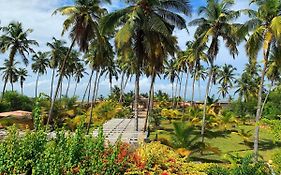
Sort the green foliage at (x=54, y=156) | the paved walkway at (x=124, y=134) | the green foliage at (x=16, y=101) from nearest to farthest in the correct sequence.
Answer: the green foliage at (x=54, y=156), the paved walkway at (x=124, y=134), the green foliage at (x=16, y=101)

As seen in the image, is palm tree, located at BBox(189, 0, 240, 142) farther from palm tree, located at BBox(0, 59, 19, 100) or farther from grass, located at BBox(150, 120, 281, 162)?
palm tree, located at BBox(0, 59, 19, 100)

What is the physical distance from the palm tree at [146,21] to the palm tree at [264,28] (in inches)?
156

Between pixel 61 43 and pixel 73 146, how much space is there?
42263 millimetres

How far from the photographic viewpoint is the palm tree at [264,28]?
17.4 meters

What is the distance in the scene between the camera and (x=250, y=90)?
198 feet

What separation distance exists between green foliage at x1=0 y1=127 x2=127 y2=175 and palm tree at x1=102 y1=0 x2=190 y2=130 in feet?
42.2

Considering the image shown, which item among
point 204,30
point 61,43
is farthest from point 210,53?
point 61,43

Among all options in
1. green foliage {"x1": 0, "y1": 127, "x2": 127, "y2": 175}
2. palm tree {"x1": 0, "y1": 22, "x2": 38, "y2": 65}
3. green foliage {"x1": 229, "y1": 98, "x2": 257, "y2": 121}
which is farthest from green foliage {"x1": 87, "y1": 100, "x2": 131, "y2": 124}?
green foliage {"x1": 0, "y1": 127, "x2": 127, "y2": 175}

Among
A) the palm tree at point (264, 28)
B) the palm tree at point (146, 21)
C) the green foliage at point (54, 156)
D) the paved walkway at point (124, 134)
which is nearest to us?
the green foliage at point (54, 156)

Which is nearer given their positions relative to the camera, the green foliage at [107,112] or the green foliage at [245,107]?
the green foliage at [107,112]

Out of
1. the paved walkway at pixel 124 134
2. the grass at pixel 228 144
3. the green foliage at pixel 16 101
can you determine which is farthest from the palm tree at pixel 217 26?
the green foliage at pixel 16 101

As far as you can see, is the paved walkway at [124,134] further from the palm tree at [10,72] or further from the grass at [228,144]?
the palm tree at [10,72]

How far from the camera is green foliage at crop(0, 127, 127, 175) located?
6.02m

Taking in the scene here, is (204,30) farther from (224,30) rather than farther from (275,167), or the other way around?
(275,167)
